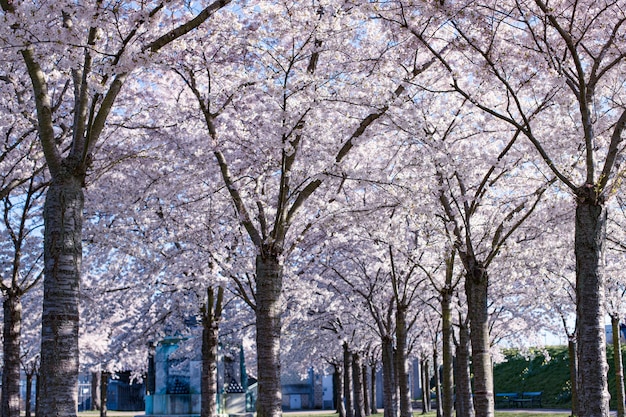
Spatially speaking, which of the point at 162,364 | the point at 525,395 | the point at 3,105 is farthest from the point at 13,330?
the point at 525,395

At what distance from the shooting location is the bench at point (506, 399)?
41.6 m

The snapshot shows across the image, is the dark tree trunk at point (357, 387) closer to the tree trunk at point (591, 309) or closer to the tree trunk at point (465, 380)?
the tree trunk at point (465, 380)

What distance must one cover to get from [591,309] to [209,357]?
1218 cm

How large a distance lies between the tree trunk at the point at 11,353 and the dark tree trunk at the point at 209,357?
15.2 feet

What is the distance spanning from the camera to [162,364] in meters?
27.0

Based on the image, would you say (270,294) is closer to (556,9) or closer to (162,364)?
(556,9)

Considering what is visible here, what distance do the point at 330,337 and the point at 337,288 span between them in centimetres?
721

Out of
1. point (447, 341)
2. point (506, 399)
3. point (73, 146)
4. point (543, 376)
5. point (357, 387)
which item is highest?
point (73, 146)

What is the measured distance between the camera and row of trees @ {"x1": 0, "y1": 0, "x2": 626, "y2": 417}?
833 centimetres

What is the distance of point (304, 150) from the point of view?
43.3 feet

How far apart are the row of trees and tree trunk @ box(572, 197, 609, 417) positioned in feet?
0.07

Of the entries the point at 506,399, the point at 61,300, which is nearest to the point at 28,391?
the point at 506,399

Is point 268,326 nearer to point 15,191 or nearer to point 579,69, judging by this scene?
point 579,69

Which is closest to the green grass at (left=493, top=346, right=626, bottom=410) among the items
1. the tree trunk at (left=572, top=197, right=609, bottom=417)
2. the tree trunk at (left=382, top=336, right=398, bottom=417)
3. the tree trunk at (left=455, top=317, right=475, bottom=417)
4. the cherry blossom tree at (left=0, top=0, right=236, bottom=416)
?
the tree trunk at (left=382, top=336, right=398, bottom=417)
